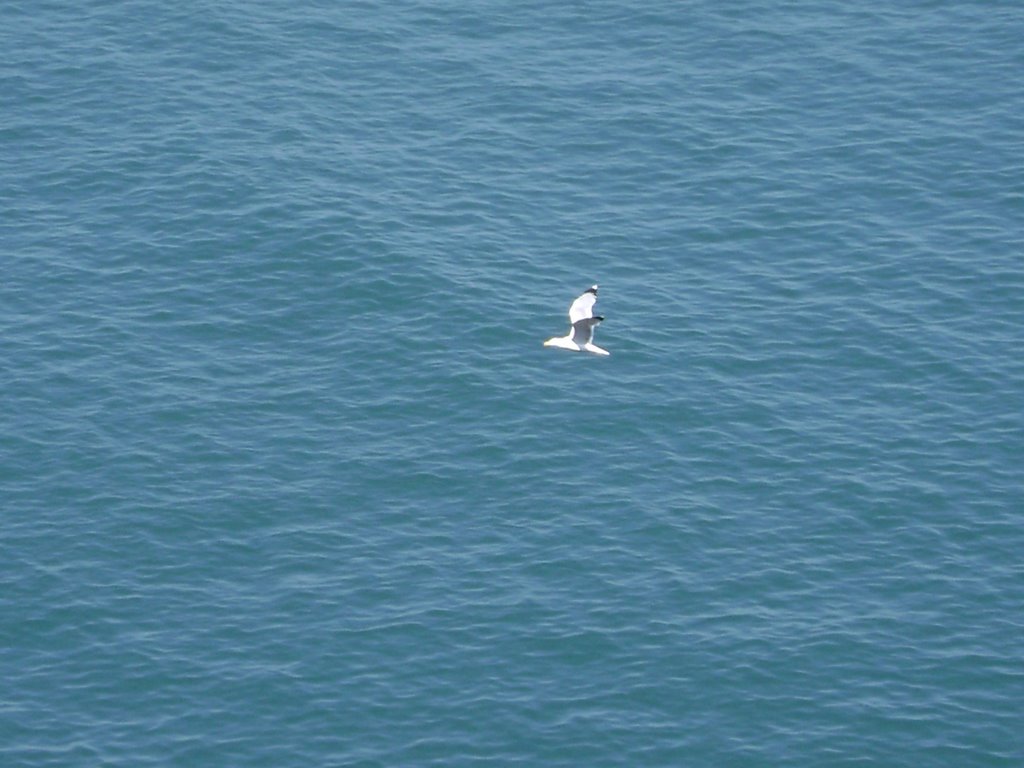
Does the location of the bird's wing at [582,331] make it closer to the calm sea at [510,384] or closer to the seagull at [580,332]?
the seagull at [580,332]

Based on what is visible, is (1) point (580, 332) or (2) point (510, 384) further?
(2) point (510, 384)

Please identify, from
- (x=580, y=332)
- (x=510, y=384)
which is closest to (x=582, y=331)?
(x=580, y=332)

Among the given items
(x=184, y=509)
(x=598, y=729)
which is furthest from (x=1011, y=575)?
(x=184, y=509)

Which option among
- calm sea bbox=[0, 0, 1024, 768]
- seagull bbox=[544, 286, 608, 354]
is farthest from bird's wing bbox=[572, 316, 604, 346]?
calm sea bbox=[0, 0, 1024, 768]

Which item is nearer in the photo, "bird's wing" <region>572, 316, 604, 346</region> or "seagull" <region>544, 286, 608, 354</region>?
"seagull" <region>544, 286, 608, 354</region>

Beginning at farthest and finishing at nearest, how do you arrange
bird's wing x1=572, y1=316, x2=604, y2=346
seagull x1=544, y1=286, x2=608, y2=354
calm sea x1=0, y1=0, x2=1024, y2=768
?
bird's wing x1=572, y1=316, x2=604, y2=346
seagull x1=544, y1=286, x2=608, y2=354
calm sea x1=0, y1=0, x2=1024, y2=768

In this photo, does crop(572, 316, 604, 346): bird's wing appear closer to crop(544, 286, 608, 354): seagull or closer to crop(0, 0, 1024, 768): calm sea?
crop(544, 286, 608, 354): seagull

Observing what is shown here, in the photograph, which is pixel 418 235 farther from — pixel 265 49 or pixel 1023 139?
pixel 1023 139

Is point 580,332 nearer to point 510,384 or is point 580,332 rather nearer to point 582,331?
point 582,331

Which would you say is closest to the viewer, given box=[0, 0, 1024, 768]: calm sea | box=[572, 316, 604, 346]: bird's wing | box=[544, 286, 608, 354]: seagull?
box=[0, 0, 1024, 768]: calm sea
